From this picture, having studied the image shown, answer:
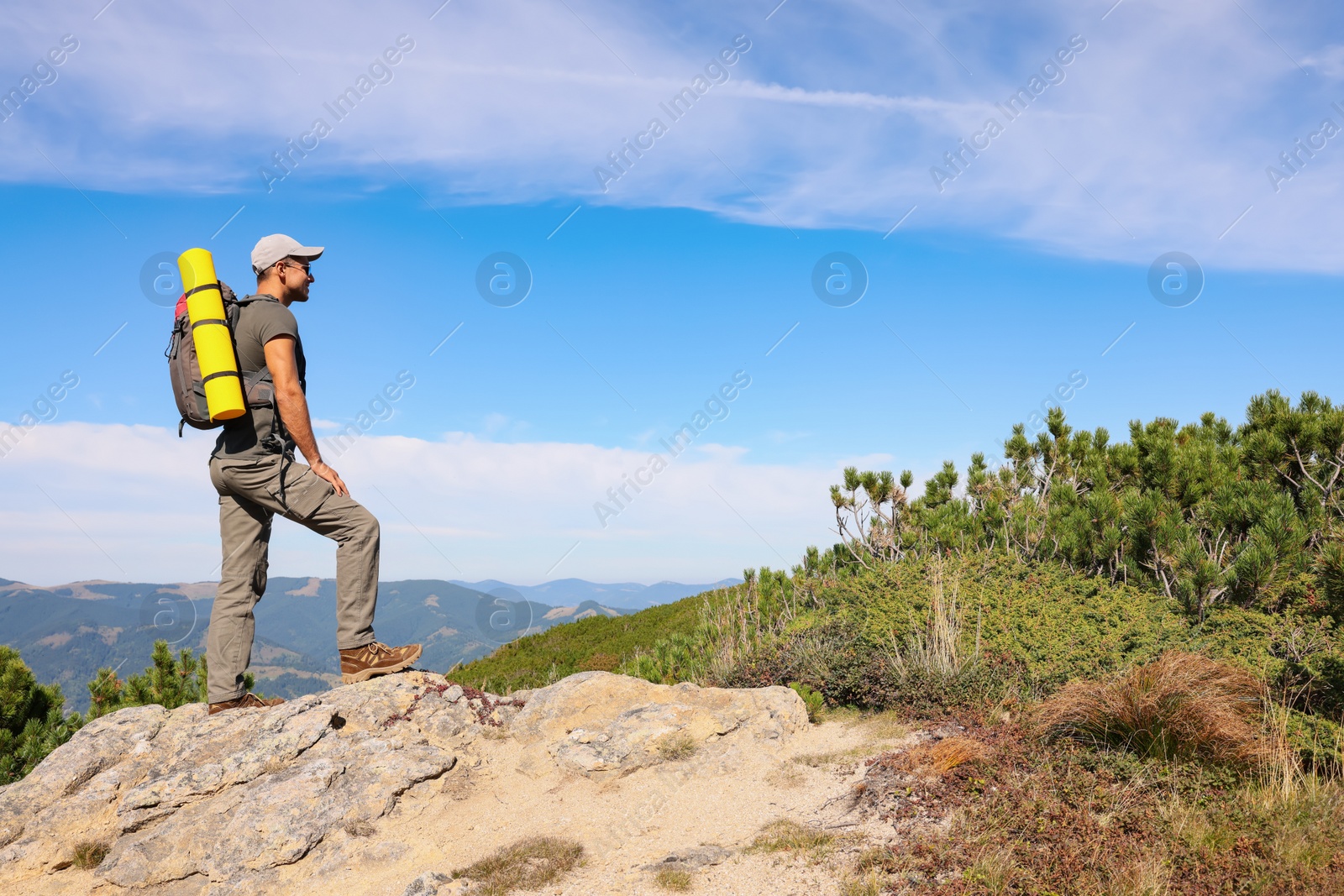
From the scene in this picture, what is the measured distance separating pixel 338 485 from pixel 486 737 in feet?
7.54

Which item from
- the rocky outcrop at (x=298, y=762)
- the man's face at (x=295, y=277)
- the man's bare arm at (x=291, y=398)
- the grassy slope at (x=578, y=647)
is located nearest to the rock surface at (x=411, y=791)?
the rocky outcrop at (x=298, y=762)

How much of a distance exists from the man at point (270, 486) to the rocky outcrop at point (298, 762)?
514mm

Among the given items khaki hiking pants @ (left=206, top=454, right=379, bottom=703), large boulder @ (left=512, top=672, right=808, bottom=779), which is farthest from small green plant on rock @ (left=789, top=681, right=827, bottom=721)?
khaki hiking pants @ (left=206, top=454, right=379, bottom=703)

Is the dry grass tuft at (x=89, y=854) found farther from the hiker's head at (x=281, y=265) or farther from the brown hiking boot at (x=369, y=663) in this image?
the hiker's head at (x=281, y=265)

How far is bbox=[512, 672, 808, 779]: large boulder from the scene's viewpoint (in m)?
5.84

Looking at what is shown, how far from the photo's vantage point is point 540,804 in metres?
5.36

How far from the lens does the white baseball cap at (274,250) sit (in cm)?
575

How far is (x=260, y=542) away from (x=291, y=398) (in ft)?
3.96

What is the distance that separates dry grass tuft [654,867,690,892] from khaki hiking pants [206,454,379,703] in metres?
2.77

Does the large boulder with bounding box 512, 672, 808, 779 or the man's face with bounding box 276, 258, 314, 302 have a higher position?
the man's face with bounding box 276, 258, 314, 302

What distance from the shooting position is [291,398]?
5.43m

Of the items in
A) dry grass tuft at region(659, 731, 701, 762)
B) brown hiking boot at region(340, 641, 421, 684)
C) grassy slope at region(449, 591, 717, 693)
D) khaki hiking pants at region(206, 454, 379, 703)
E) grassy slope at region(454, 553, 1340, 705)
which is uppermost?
khaki hiking pants at region(206, 454, 379, 703)

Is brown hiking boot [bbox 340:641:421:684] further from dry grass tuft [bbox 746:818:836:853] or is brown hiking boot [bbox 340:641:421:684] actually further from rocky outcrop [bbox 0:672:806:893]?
dry grass tuft [bbox 746:818:836:853]

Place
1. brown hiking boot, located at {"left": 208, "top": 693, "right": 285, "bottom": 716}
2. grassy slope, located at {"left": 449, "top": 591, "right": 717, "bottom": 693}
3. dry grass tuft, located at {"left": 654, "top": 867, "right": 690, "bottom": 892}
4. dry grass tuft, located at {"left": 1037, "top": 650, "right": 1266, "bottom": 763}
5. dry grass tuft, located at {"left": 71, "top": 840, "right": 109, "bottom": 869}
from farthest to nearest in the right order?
grassy slope, located at {"left": 449, "top": 591, "right": 717, "bottom": 693} < brown hiking boot, located at {"left": 208, "top": 693, "right": 285, "bottom": 716} < dry grass tuft, located at {"left": 71, "top": 840, "right": 109, "bottom": 869} < dry grass tuft, located at {"left": 1037, "top": 650, "right": 1266, "bottom": 763} < dry grass tuft, located at {"left": 654, "top": 867, "right": 690, "bottom": 892}
